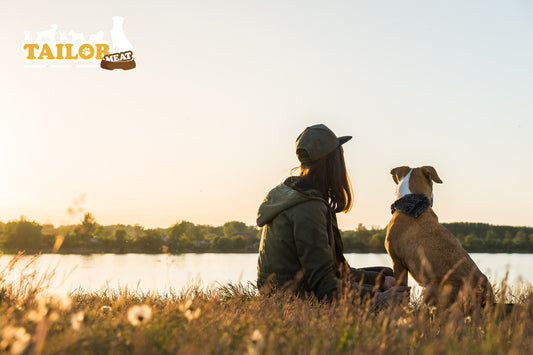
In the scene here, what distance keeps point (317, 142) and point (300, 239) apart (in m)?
1.02

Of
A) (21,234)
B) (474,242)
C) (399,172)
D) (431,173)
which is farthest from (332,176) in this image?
(474,242)

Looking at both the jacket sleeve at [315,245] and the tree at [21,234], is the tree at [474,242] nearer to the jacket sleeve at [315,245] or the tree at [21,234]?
the tree at [21,234]

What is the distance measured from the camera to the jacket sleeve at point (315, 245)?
15.2ft

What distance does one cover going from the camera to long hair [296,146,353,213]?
16.8 feet

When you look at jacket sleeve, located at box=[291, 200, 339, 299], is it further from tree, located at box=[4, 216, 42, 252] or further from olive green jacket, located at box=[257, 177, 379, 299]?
tree, located at box=[4, 216, 42, 252]

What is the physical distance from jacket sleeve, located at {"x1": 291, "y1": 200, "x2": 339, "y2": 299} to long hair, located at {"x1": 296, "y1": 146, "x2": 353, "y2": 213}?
425 mm

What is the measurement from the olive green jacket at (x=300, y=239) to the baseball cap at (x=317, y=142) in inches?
11.7

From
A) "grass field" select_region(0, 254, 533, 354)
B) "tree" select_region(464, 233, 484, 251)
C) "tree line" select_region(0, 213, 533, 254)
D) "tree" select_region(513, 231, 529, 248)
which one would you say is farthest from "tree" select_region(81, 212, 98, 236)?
"tree" select_region(513, 231, 529, 248)

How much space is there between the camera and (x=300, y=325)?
3.32 m

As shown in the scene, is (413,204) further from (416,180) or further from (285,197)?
(285,197)

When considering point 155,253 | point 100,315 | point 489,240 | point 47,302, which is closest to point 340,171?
point 100,315

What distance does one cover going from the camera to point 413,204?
6133 millimetres

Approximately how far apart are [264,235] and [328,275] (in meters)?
0.85

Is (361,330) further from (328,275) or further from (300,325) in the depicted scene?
(328,275)
